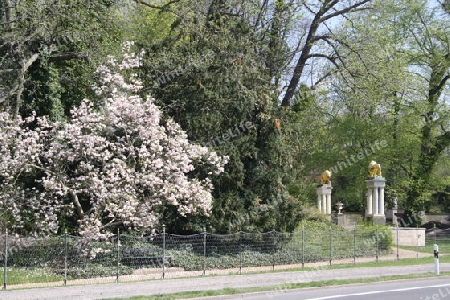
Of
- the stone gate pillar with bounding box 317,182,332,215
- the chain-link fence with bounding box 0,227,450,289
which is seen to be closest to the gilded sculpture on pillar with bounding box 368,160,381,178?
the stone gate pillar with bounding box 317,182,332,215

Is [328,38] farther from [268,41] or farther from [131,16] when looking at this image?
[131,16]

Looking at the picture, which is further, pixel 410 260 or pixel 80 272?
Result: pixel 410 260

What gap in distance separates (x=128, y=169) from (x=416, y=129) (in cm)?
2693

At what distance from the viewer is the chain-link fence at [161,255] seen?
16.6 metres

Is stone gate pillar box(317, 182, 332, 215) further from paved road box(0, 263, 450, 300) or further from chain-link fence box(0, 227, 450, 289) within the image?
paved road box(0, 263, 450, 300)

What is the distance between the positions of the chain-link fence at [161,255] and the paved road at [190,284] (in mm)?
1219

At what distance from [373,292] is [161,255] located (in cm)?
696

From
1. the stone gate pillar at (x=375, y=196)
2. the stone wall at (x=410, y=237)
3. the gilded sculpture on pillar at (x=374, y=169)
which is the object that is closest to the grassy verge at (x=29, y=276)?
the stone wall at (x=410, y=237)

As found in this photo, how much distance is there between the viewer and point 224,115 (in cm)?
2270

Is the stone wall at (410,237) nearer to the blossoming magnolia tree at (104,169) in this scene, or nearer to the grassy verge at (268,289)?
the grassy verge at (268,289)

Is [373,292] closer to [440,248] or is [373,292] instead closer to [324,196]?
[440,248]

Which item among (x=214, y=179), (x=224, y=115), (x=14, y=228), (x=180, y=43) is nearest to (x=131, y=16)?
(x=180, y=43)

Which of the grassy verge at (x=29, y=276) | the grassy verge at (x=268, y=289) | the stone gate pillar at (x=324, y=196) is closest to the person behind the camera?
the grassy verge at (x=268, y=289)

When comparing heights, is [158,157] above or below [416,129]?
below
